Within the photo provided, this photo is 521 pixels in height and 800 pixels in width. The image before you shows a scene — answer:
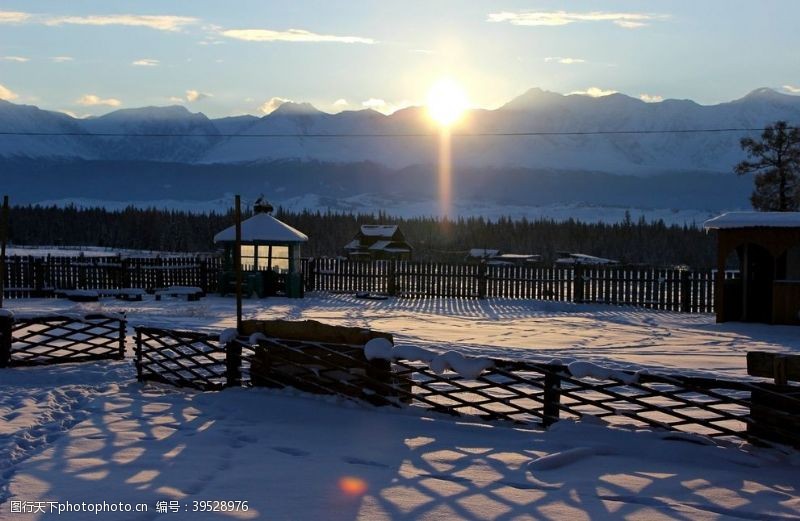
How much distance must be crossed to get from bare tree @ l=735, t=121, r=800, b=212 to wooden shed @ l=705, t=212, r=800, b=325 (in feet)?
64.5

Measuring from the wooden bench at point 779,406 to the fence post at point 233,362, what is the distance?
6.37 meters

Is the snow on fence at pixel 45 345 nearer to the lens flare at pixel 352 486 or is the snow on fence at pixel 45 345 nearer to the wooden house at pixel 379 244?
the lens flare at pixel 352 486

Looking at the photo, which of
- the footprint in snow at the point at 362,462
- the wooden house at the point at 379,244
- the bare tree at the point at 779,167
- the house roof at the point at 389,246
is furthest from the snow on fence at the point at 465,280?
the wooden house at the point at 379,244

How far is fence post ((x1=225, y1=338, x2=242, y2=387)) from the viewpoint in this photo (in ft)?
37.0

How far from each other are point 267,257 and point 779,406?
22821 millimetres

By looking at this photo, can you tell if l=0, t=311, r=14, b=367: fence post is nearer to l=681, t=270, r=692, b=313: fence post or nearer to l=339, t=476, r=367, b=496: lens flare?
l=339, t=476, r=367, b=496: lens flare

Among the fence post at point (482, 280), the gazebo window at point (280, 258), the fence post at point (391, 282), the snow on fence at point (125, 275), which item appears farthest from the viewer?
the fence post at point (391, 282)

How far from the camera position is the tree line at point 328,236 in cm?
9369

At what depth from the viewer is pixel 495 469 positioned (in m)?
7.75

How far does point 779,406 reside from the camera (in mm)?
8477

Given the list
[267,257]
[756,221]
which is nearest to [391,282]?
[267,257]

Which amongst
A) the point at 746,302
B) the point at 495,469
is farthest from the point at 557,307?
the point at 495,469

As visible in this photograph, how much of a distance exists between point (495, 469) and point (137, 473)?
10.5ft

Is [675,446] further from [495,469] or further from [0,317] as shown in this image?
[0,317]
